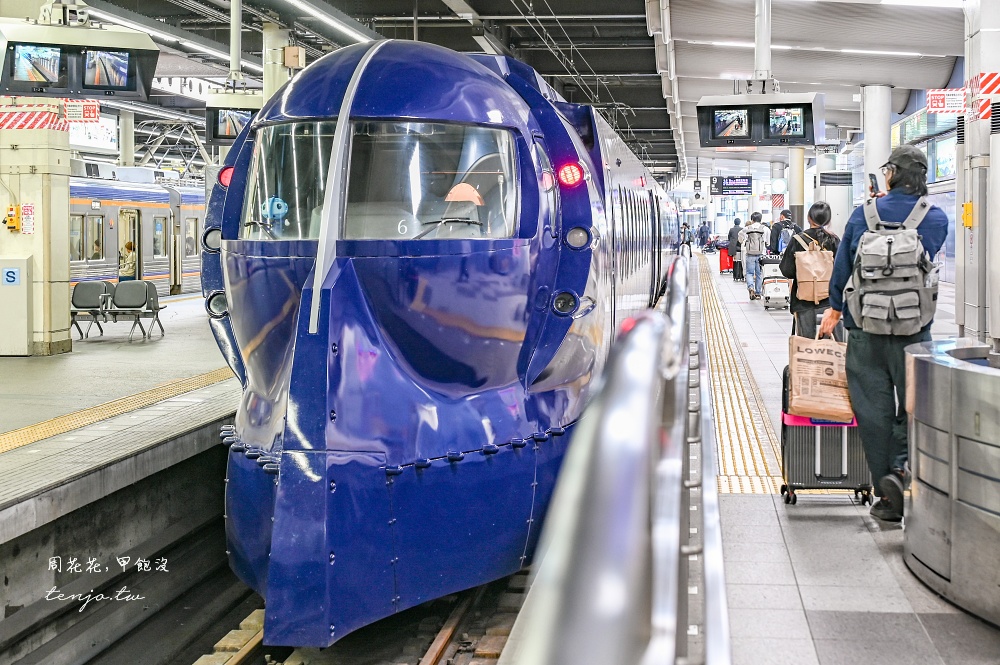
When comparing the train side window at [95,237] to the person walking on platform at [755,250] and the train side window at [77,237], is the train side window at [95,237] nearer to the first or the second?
the train side window at [77,237]

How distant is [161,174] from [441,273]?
71.3 ft

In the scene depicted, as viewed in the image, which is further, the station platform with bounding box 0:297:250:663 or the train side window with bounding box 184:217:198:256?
the train side window with bounding box 184:217:198:256

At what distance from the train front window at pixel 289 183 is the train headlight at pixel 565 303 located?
1.26m

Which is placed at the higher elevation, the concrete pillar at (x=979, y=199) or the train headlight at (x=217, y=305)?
the concrete pillar at (x=979, y=199)

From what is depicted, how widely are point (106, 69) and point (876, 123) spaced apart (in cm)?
1776

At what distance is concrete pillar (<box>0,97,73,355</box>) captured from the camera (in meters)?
12.0

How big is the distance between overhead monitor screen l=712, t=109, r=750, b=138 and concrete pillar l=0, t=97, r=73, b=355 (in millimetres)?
8273

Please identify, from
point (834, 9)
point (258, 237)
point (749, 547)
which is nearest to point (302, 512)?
point (258, 237)

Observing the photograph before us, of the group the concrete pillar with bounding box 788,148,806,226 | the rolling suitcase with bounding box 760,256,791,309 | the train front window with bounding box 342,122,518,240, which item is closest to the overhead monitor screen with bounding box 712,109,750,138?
the rolling suitcase with bounding box 760,256,791,309

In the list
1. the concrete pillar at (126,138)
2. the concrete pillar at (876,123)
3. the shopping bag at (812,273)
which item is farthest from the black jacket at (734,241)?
the shopping bag at (812,273)

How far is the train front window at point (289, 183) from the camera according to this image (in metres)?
5.34

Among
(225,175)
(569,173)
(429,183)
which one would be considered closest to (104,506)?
(225,175)

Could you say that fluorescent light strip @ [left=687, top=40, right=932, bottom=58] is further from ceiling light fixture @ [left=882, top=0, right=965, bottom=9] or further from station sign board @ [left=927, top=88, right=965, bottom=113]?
station sign board @ [left=927, top=88, right=965, bottom=113]

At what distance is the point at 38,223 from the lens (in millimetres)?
12242
